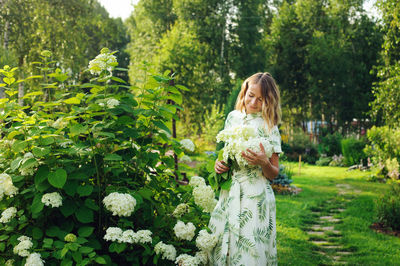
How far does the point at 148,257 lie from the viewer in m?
2.21

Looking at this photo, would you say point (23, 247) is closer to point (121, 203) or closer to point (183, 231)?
point (121, 203)

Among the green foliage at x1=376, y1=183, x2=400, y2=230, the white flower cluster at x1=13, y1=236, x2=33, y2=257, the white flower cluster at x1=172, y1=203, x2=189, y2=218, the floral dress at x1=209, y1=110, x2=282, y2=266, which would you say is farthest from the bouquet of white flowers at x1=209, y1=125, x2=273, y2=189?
the green foliage at x1=376, y1=183, x2=400, y2=230

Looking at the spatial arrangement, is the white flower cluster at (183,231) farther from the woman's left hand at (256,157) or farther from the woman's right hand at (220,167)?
the woman's left hand at (256,157)

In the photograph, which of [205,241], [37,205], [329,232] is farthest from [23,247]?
[329,232]

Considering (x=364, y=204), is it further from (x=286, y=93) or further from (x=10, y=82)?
(x=286, y=93)

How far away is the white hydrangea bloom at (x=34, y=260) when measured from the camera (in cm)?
179

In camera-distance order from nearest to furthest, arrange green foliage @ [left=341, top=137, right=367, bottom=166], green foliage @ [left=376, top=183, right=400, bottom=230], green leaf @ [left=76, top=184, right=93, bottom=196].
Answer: green leaf @ [left=76, top=184, right=93, bottom=196], green foliage @ [left=376, top=183, right=400, bottom=230], green foliage @ [left=341, top=137, right=367, bottom=166]

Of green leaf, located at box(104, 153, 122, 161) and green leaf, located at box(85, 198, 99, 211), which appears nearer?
green leaf, located at box(104, 153, 122, 161)

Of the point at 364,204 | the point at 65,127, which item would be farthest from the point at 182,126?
the point at 65,127

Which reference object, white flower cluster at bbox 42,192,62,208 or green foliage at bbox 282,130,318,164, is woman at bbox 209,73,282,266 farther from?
green foliage at bbox 282,130,318,164

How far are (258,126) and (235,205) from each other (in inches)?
22.6

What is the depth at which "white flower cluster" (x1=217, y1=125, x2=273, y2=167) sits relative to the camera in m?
2.10

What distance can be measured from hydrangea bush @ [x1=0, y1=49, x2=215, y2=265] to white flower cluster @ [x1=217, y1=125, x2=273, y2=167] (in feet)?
1.39

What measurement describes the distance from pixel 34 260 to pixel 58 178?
45 cm
